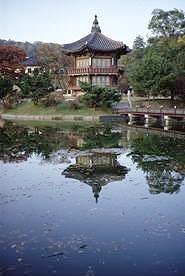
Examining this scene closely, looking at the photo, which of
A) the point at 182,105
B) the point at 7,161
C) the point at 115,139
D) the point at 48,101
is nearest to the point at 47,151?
the point at 7,161

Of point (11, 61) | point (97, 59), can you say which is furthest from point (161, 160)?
point (11, 61)

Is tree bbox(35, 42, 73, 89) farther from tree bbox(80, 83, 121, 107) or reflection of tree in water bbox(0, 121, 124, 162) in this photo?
reflection of tree in water bbox(0, 121, 124, 162)

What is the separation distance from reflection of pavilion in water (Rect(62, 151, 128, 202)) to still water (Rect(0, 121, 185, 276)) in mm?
41

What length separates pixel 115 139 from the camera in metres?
27.3

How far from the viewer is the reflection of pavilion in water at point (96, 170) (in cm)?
1458

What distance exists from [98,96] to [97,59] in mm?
9936

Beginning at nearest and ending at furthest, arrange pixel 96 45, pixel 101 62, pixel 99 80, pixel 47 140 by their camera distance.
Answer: pixel 47 140 < pixel 96 45 < pixel 101 62 < pixel 99 80

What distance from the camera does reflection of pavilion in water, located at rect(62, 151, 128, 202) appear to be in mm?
14578

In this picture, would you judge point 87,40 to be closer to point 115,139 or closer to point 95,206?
point 115,139

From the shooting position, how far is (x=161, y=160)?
1895 cm

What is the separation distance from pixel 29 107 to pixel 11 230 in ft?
126

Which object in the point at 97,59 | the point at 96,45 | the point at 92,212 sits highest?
the point at 96,45

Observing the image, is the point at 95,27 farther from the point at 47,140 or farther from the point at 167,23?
the point at 47,140

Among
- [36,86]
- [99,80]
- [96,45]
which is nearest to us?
[36,86]
